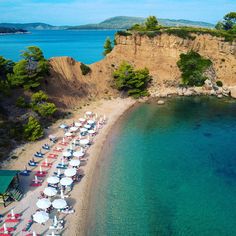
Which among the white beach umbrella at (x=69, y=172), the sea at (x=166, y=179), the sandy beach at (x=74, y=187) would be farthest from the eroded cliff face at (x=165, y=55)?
the white beach umbrella at (x=69, y=172)

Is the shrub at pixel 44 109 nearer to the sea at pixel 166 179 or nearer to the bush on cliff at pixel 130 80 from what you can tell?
the sea at pixel 166 179

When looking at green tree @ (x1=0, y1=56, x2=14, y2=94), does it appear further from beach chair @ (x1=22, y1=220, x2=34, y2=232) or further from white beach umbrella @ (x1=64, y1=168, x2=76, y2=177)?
beach chair @ (x1=22, y1=220, x2=34, y2=232)

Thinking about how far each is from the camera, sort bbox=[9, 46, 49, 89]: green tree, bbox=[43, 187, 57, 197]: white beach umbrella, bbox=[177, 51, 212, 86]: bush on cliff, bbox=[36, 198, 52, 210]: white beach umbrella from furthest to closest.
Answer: bbox=[177, 51, 212, 86]: bush on cliff < bbox=[9, 46, 49, 89]: green tree < bbox=[43, 187, 57, 197]: white beach umbrella < bbox=[36, 198, 52, 210]: white beach umbrella

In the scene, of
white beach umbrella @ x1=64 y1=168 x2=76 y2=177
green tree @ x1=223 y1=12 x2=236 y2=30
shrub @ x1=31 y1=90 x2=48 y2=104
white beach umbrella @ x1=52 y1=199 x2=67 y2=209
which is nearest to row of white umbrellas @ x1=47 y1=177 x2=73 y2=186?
white beach umbrella @ x1=64 y1=168 x2=76 y2=177

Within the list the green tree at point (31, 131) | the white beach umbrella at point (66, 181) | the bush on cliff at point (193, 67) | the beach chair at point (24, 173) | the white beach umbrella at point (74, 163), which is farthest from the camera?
the bush on cliff at point (193, 67)

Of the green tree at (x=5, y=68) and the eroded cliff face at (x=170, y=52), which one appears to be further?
the eroded cliff face at (x=170, y=52)

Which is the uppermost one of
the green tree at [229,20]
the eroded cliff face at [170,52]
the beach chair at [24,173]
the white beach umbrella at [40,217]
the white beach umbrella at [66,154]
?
the green tree at [229,20]

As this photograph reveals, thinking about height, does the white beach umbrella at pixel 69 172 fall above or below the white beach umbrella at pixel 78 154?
above

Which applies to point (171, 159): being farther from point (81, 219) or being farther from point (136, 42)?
point (136, 42)
